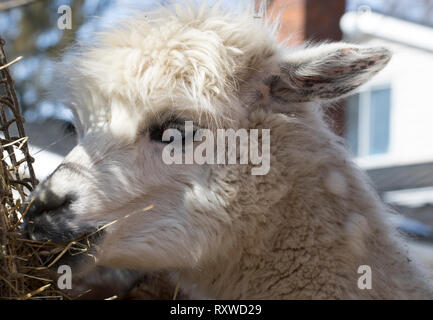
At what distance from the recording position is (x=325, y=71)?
109 inches

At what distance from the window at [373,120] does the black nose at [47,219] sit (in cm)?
1187

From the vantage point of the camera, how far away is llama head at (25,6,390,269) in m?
2.62

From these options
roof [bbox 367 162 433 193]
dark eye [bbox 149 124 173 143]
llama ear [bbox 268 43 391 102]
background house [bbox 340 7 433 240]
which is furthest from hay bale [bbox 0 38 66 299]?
roof [bbox 367 162 433 193]

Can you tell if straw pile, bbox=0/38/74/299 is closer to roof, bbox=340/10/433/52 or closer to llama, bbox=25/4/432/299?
llama, bbox=25/4/432/299

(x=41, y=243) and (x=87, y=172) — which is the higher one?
(x=87, y=172)

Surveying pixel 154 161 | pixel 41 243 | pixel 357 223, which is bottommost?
pixel 41 243

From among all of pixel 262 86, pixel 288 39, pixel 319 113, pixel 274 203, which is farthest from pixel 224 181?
pixel 288 39

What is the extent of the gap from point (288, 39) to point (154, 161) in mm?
1193

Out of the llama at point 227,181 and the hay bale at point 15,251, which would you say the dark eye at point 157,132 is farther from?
the hay bale at point 15,251

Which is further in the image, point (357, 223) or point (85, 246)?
point (357, 223)

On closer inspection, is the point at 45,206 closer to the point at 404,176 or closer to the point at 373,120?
the point at 404,176

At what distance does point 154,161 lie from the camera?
2.76 m
